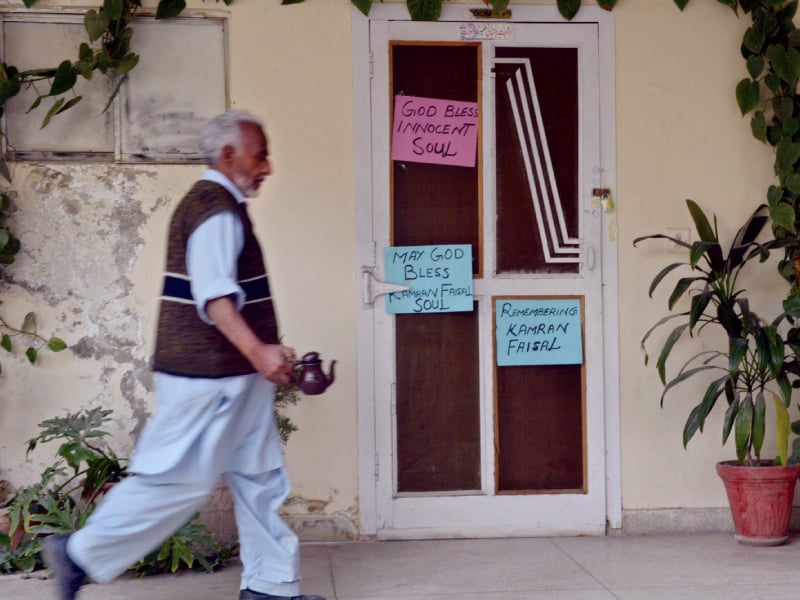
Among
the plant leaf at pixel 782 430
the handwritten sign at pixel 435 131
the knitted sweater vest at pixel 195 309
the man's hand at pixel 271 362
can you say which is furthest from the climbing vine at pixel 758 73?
the man's hand at pixel 271 362

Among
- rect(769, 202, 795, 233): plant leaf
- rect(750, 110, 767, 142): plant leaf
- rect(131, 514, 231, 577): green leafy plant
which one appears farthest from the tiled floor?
rect(750, 110, 767, 142): plant leaf

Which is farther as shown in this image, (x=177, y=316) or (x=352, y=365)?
(x=352, y=365)

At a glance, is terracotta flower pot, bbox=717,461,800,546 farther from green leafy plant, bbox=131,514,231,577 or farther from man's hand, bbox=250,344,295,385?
man's hand, bbox=250,344,295,385

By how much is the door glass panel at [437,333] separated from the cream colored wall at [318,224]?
0.22 metres

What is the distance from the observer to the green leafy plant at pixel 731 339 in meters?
4.19

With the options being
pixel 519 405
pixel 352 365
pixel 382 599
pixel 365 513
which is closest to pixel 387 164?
pixel 352 365

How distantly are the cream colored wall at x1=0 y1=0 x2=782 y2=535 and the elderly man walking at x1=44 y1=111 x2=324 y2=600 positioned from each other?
111 cm

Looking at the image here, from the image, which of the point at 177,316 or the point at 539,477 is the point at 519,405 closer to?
the point at 539,477

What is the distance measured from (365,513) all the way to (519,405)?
0.76 m

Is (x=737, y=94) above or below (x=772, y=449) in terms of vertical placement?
above

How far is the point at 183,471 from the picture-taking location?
10.1 feet

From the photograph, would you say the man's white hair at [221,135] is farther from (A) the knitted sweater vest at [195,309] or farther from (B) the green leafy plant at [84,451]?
(B) the green leafy plant at [84,451]

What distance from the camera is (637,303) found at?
15.1 feet

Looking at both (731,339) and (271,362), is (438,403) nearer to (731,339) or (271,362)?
(731,339)
